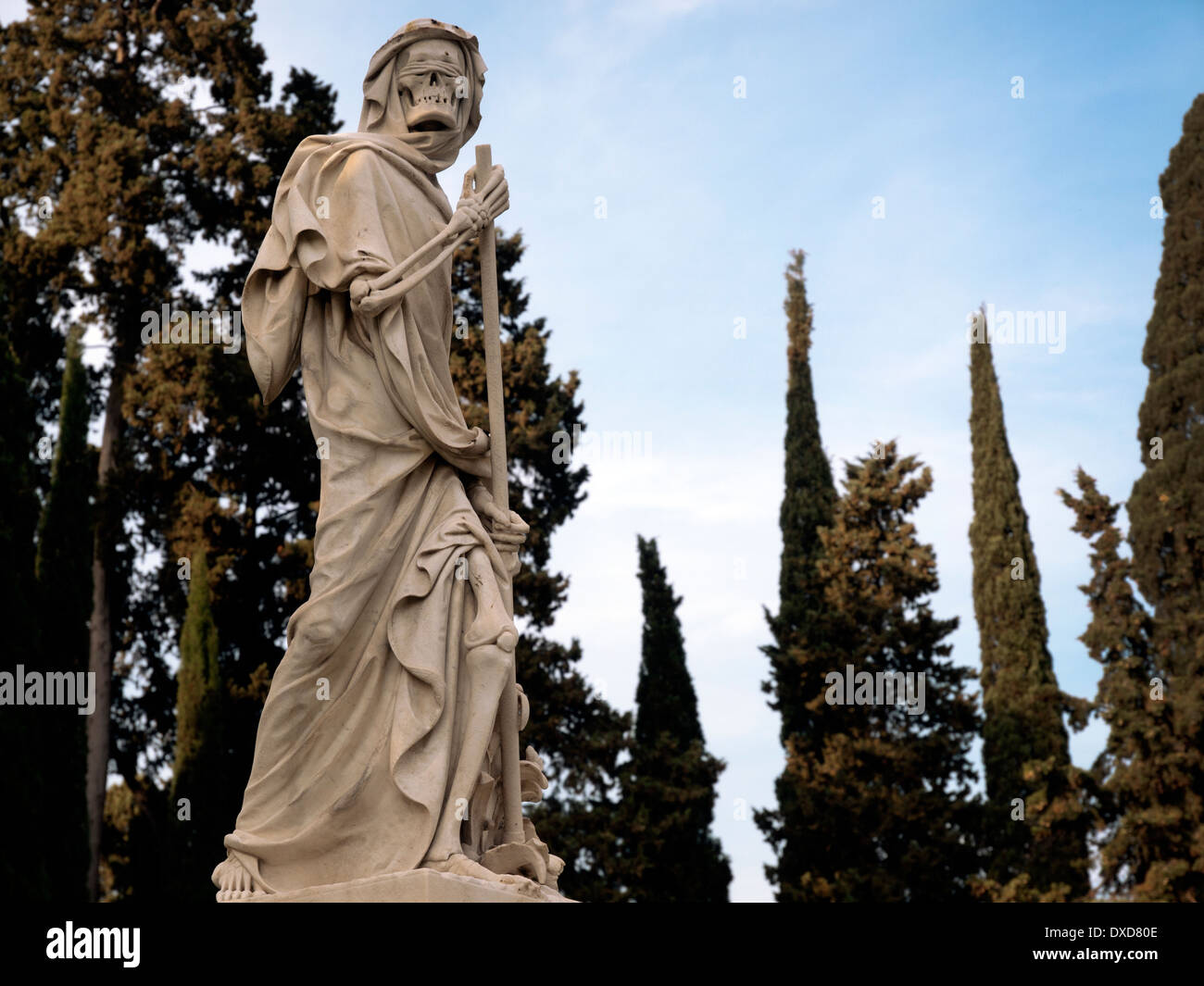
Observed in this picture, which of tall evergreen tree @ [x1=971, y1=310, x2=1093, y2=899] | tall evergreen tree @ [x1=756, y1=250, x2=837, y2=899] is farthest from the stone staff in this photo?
tall evergreen tree @ [x1=756, y1=250, x2=837, y2=899]

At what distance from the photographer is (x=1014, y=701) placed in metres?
25.9

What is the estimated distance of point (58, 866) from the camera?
18.2 m

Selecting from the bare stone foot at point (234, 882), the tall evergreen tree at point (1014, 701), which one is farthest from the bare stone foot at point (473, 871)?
the tall evergreen tree at point (1014, 701)

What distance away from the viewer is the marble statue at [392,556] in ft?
20.0

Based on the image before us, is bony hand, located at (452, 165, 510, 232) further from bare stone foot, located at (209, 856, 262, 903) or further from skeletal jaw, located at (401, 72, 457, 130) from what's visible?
bare stone foot, located at (209, 856, 262, 903)

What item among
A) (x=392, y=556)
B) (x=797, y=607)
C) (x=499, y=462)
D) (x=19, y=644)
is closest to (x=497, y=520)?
(x=499, y=462)

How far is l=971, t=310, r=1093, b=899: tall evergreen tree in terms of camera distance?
22297mm

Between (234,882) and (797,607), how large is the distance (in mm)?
19968

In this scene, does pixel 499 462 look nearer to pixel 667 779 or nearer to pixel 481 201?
pixel 481 201

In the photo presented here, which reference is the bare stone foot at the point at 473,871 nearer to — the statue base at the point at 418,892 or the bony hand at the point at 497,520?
the statue base at the point at 418,892

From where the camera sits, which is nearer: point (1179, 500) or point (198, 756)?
point (198, 756)

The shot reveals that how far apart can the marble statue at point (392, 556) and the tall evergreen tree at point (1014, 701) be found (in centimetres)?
1398
